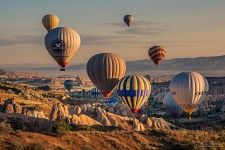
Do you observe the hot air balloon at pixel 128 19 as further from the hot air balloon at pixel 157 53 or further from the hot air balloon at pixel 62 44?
the hot air balloon at pixel 62 44

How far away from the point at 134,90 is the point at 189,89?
1099cm

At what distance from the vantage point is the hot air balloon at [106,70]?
2958 inches

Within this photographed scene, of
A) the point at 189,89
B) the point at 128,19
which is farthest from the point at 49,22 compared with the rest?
the point at 189,89

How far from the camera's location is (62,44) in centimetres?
8100

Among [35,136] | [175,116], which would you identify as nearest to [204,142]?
[35,136]

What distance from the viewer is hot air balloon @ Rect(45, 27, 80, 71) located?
80.9 meters

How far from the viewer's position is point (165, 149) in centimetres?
3750

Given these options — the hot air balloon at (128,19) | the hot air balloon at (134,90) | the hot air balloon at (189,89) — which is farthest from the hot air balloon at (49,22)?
the hot air balloon at (134,90)

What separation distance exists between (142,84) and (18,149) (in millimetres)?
42490

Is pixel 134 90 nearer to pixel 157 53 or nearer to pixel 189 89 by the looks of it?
pixel 189 89

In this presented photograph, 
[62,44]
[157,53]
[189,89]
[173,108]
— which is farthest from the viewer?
[173,108]

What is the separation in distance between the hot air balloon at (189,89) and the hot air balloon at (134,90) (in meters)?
8.41

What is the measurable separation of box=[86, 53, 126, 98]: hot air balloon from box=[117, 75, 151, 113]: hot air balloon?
9.07 feet

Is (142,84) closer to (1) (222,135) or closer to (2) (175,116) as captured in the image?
(1) (222,135)
